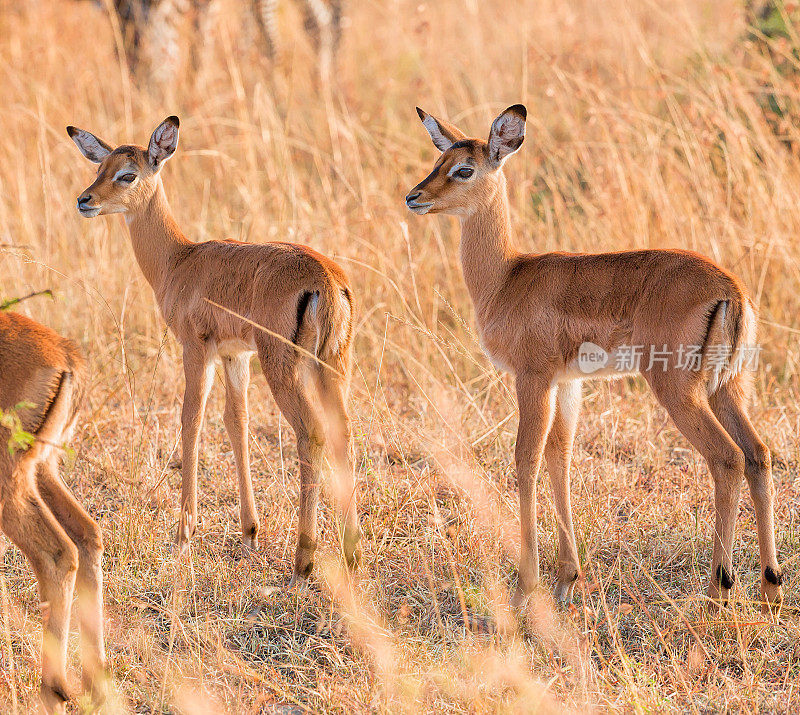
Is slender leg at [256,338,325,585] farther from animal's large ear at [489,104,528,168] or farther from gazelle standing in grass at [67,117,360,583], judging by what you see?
animal's large ear at [489,104,528,168]

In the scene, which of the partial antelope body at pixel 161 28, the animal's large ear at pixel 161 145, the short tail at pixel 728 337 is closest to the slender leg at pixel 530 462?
the short tail at pixel 728 337

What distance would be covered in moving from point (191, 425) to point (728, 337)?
2.20 metres

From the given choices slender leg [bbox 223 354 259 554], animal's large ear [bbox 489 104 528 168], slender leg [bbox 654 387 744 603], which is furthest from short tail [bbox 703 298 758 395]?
slender leg [bbox 223 354 259 554]

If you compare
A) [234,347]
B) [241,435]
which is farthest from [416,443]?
[234,347]

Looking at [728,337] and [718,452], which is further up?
[728,337]

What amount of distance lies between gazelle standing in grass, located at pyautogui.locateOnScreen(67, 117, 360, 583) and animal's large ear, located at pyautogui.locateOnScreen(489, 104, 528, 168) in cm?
87

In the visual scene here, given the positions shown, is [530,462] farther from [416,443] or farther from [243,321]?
[416,443]

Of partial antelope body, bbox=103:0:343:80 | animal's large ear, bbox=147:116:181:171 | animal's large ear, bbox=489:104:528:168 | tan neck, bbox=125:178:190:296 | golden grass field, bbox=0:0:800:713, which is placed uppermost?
partial antelope body, bbox=103:0:343:80

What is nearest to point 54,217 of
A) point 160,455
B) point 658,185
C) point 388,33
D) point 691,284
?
point 160,455

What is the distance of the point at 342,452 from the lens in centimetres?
411

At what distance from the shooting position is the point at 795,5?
6.86 meters

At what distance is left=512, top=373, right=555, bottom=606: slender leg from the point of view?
3.93m

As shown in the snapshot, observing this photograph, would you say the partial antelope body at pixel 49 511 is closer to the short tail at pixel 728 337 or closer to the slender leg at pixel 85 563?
the slender leg at pixel 85 563

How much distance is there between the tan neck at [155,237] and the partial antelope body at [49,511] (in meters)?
1.36
